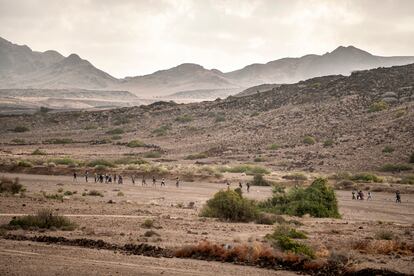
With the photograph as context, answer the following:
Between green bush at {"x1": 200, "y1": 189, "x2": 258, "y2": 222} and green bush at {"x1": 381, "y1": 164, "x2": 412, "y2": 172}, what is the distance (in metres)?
41.1

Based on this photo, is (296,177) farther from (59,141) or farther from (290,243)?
(59,141)

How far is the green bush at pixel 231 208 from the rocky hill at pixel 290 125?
4235 centimetres

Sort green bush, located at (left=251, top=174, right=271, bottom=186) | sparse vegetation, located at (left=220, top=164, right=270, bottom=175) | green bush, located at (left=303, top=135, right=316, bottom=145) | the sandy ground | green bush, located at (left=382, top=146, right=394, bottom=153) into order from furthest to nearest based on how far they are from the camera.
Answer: green bush, located at (left=303, top=135, right=316, bottom=145)
green bush, located at (left=382, top=146, right=394, bottom=153)
sparse vegetation, located at (left=220, top=164, right=270, bottom=175)
green bush, located at (left=251, top=174, right=271, bottom=186)
the sandy ground

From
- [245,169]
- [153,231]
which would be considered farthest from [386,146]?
[153,231]

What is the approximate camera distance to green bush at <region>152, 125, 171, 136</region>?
11200cm

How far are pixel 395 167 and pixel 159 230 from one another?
4952 centimetres

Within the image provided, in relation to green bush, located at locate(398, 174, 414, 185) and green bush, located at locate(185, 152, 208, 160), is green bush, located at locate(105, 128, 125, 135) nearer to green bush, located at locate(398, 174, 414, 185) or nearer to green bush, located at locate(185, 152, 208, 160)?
green bush, located at locate(185, 152, 208, 160)

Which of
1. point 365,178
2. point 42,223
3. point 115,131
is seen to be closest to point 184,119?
point 115,131

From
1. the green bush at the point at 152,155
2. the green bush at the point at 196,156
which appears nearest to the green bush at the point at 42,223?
the green bush at the point at 196,156

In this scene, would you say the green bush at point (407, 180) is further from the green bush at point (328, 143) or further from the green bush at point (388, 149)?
the green bush at point (328, 143)

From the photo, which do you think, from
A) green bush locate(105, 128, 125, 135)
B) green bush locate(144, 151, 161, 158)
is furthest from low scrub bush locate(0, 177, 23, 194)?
green bush locate(105, 128, 125, 135)

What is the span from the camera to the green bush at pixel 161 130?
112000 mm

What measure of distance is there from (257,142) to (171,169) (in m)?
29.9

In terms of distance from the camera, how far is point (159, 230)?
1017 inches
